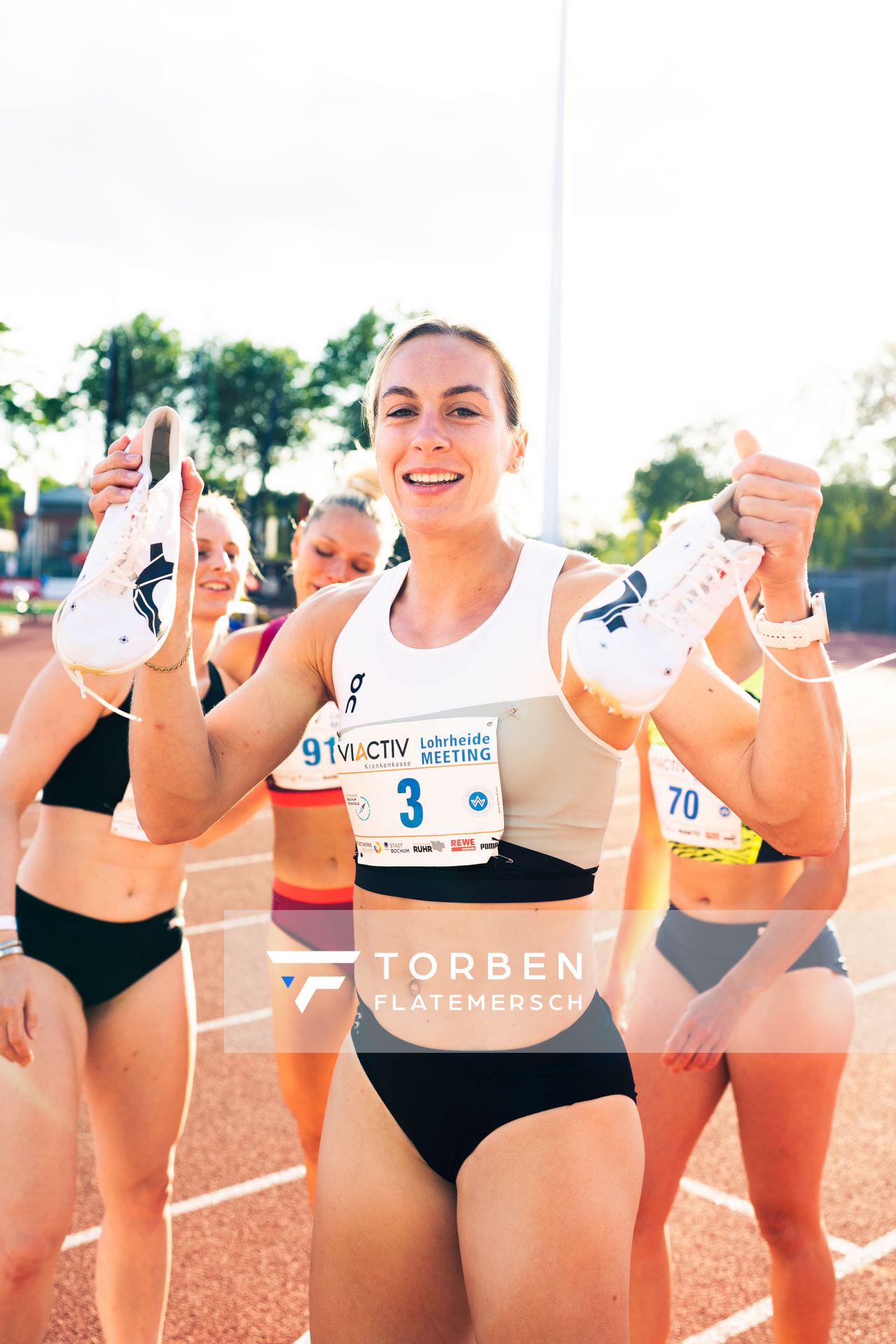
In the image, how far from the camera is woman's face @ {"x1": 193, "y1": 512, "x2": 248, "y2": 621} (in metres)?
3.37

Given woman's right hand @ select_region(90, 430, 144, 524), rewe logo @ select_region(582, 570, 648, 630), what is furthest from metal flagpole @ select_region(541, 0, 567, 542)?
rewe logo @ select_region(582, 570, 648, 630)

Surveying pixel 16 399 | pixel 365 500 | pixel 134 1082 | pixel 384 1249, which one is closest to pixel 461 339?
pixel 384 1249

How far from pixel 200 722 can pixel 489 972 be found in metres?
0.69

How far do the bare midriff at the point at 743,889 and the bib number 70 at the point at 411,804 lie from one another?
1.39 m

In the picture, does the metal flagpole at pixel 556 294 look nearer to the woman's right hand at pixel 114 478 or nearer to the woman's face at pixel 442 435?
the woman's face at pixel 442 435

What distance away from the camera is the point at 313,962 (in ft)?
11.5

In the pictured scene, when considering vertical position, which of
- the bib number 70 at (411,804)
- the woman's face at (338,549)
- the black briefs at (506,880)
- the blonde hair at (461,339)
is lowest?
the black briefs at (506,880)

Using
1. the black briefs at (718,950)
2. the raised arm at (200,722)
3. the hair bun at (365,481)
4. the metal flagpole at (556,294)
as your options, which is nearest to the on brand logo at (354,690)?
the raised arm at (200,722)

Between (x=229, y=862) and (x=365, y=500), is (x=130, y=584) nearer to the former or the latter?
(x=365, y=500)

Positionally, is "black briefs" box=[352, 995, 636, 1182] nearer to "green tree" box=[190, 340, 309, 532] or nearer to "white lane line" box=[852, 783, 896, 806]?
"white lane line" box=[852, 783, 896, 806]

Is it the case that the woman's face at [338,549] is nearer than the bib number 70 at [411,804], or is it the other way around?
the bib number 70 at [411,804]

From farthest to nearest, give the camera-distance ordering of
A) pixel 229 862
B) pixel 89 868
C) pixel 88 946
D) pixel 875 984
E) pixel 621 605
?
pixel 229 862 → pixel 875 984 → pixel 89 868 → pixel 88 946 → pixel 621 605

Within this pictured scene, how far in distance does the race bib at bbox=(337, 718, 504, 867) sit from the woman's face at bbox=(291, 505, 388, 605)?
1825mm

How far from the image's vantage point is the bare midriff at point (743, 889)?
3.03 m
